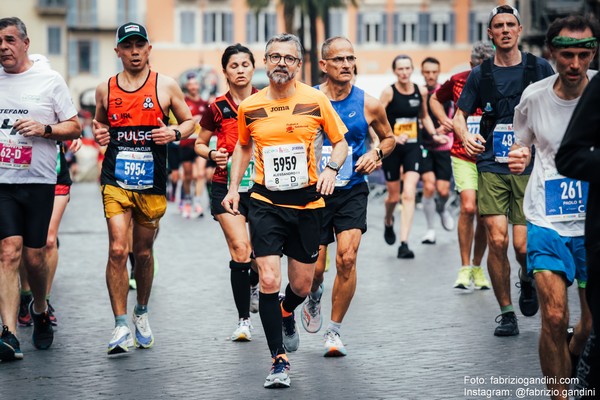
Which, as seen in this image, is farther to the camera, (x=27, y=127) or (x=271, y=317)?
(x=27, y=127)

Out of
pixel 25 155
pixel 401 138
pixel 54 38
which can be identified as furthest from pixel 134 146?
pixel 54 38

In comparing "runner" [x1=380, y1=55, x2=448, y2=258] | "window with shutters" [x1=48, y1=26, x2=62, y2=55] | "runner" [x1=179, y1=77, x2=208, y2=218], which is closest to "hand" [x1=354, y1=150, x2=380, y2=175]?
"runner" [x1=380, y1=55, x2=448, y2=258]

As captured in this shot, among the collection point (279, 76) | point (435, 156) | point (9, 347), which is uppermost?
point (279, 76)

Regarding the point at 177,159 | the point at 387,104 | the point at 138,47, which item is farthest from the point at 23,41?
the point at 177,159

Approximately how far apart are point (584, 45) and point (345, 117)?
2.93m

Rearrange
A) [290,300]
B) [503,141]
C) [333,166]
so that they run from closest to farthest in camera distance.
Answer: [333,166] → [290,300] → [503,141]

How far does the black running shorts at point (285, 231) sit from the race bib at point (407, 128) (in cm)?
755

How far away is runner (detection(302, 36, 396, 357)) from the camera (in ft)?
28.9

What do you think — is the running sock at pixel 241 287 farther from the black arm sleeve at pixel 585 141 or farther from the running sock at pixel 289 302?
the black arm sleeve at pixel 585 141

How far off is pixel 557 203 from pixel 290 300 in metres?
2.30

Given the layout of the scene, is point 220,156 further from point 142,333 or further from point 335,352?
point 335,352

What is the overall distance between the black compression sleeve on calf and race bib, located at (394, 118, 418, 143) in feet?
23.9

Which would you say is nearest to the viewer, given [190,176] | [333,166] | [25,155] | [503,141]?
[333,166]

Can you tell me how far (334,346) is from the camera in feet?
28.5
